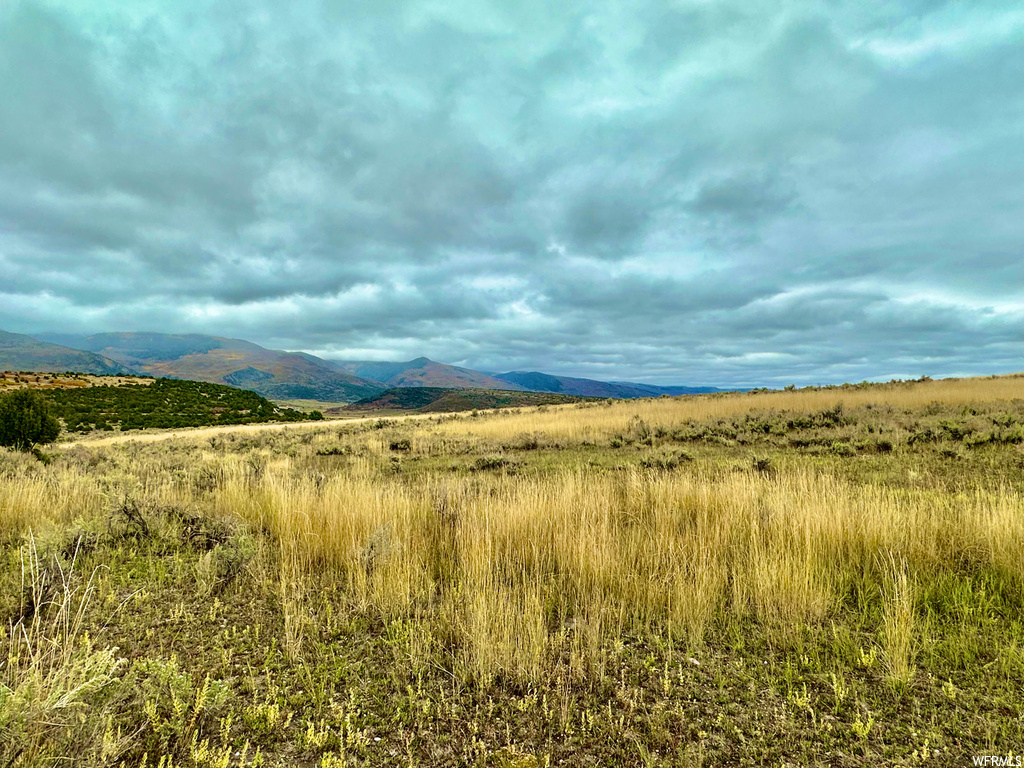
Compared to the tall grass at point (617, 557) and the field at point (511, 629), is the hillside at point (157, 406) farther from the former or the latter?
the tall grass at point (617, 557)

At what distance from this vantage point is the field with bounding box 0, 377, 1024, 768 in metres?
2.23

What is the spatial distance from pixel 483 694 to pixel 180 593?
3.11 metres

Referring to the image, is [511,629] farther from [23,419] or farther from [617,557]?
[23,419]

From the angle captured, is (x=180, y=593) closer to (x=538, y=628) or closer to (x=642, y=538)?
(x=538, y=628)

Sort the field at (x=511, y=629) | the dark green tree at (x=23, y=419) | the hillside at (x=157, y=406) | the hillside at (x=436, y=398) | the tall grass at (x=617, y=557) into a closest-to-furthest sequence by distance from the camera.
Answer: the field at (x=511, y=629) < the tall grass at (x=617, y=557) < the dark green tree at (x=23, y=419) < the hillside at (x=157, y=406) < the hillside at (x=436, y=398)

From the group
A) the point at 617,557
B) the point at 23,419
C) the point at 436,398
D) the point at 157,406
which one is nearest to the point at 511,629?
the point at 617,557

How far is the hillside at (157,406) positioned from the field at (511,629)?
118 feet

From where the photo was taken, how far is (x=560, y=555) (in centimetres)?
448

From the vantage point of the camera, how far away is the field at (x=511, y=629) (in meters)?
2.23

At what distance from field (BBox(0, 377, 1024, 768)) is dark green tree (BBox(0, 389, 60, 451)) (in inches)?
573

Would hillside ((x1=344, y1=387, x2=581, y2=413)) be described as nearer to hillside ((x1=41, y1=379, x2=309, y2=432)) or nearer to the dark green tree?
hillside ((x1=41, y1=379, x2=309, y2=432))

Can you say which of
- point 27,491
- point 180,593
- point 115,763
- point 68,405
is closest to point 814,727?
point 115,763

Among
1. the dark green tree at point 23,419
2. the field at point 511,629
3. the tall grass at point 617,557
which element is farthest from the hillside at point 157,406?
the tall grass at point 617,557

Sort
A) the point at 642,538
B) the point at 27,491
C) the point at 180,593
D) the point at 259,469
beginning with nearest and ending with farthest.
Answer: the point at 180,593
the point at 642,538
the point at 27,491
the point at 259,469
